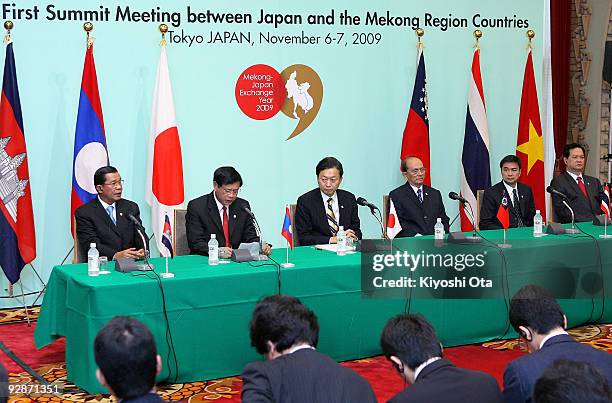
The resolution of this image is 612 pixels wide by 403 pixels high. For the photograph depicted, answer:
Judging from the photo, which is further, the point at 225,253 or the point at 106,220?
the point at 106,220

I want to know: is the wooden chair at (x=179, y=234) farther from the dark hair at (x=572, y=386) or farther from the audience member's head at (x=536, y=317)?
the dark hair at (x=572, y=386)

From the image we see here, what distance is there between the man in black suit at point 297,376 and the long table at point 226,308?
204 cm

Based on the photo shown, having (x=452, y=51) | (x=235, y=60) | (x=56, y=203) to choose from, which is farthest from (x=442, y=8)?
(x=56, y=203)

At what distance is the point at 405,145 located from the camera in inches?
313

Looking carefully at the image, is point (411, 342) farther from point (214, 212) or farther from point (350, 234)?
point (214, 212)

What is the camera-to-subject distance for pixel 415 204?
22.8 feet

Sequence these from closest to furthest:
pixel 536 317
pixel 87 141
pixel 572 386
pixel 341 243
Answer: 1. pixel 572 386
2. pixel 536 317
3. pixel 341 243
4. pixel 87 141

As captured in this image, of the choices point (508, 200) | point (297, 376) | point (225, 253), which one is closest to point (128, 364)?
point (297, 376)

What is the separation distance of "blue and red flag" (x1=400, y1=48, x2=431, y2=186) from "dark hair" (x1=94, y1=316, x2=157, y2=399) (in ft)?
18.8

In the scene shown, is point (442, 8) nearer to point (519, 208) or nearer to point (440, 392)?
point (519, 208)

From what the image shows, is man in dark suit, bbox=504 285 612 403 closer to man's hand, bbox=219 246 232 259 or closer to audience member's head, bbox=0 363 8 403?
audience member's head, bbox=0 363 8 403

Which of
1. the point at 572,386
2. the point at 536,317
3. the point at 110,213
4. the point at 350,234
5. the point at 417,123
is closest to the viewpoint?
the point at 572,386

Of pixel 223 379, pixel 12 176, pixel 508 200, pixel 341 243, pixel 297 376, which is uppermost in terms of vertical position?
pixel 12 176

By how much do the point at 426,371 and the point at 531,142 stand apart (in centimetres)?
584
